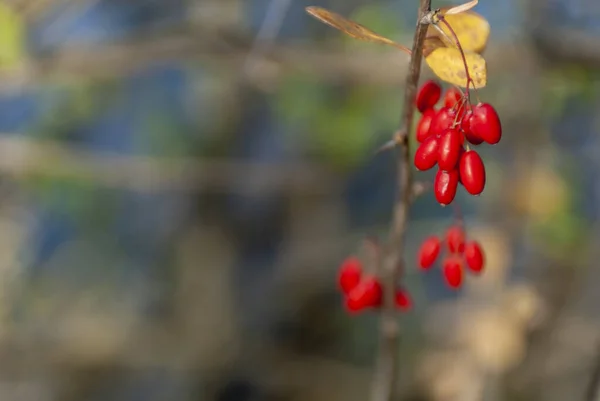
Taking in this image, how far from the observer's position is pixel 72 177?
255cm

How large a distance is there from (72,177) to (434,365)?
1.52 meters

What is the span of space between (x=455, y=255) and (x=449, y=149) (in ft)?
1.16

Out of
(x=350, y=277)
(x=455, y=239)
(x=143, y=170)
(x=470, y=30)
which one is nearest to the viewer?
(x=470, y=30)

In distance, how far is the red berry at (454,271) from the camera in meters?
0.97

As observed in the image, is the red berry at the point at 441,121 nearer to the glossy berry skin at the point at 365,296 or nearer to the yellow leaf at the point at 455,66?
the yellow leaf at the point at 455,66

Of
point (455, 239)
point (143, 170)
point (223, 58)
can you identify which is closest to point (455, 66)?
point (455, 239)

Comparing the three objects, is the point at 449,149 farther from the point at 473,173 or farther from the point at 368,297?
the point at 368,297

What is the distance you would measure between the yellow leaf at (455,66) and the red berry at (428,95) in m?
0.03

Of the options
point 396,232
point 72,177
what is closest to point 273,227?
point 72,177

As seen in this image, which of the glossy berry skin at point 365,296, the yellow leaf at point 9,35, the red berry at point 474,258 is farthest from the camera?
the yellow leaf at point 9,35

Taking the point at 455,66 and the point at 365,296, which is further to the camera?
the point at 365,296

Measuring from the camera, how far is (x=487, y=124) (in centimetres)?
65

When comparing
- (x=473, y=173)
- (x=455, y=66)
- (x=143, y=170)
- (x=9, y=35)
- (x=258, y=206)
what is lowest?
(x=258, y=206)

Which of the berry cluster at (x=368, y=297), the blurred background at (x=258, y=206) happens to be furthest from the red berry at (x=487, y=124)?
the blurred background at (x=258, y=206)
